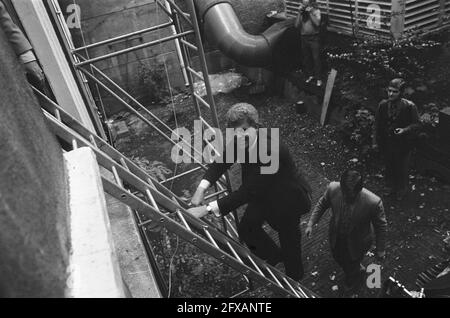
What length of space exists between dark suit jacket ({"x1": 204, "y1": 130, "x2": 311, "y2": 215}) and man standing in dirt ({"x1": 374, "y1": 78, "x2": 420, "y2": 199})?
244 centimetres

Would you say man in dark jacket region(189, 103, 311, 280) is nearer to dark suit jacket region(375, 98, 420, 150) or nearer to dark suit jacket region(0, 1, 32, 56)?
dark suit jacket region(0, 1, 32, 56)

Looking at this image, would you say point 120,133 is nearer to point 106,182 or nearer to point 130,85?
point 130,85

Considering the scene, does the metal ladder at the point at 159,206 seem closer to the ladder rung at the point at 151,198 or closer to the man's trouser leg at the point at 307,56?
the ladder rung at the point at 151,198

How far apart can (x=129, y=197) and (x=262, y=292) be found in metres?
2.97

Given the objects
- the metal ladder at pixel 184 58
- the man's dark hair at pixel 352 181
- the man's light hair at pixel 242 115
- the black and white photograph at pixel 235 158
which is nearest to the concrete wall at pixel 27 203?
the black and white photograph at pixel 235 158

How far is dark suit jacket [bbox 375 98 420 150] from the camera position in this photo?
5.22 metres

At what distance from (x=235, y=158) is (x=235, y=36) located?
7.83 metres

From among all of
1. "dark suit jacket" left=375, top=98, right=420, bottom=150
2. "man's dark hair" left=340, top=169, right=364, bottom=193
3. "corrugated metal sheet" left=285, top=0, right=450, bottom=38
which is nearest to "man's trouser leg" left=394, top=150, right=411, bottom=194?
"dark suit jacket" left=375, top=98, right=420, bottom=150

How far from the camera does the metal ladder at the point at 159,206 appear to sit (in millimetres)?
2697

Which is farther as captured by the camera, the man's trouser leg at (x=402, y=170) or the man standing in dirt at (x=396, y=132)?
the man's trouser leg at (x=402, y=170)

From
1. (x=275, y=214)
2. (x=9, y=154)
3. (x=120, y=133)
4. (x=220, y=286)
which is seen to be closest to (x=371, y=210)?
(x=275, y=214)

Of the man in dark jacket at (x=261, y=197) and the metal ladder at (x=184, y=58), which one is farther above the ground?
the metal ladder at (x=184, y=58)

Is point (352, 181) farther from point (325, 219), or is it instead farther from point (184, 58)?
point (184, 58)

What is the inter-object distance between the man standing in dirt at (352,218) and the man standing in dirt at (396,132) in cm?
169
